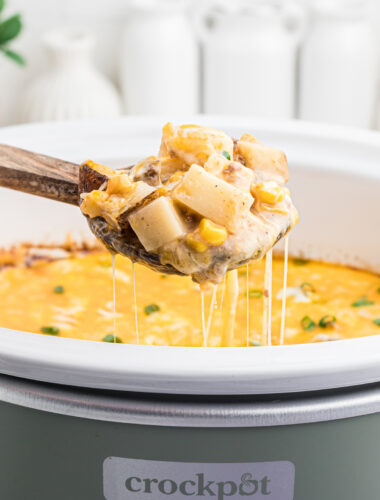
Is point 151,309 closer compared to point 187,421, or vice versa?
point 187,421

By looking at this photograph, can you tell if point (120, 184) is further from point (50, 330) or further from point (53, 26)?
point (53, 26)

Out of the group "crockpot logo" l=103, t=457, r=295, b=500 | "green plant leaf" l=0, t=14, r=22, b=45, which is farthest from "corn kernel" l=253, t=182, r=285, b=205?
"green plant leaf" l=0, t=14, r=22, b=45

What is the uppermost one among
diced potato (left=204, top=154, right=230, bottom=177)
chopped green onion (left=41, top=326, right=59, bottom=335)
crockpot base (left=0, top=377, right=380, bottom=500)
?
diced potato (left=204, top=154, right=230, bottom=177)

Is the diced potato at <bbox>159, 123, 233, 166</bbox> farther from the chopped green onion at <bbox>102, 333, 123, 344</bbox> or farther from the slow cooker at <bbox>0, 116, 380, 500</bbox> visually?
the chopped green onion at <bbox>102, 333, 123, 344</bbox>

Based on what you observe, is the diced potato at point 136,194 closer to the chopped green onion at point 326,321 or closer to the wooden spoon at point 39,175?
the wooden spoon at point 39,175

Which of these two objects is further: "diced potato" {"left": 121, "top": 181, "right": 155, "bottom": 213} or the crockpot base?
"diced potato" {"left": 121, "top": 181, "right": 155, "bottom": 213}

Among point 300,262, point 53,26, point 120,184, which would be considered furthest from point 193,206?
point 53,26
